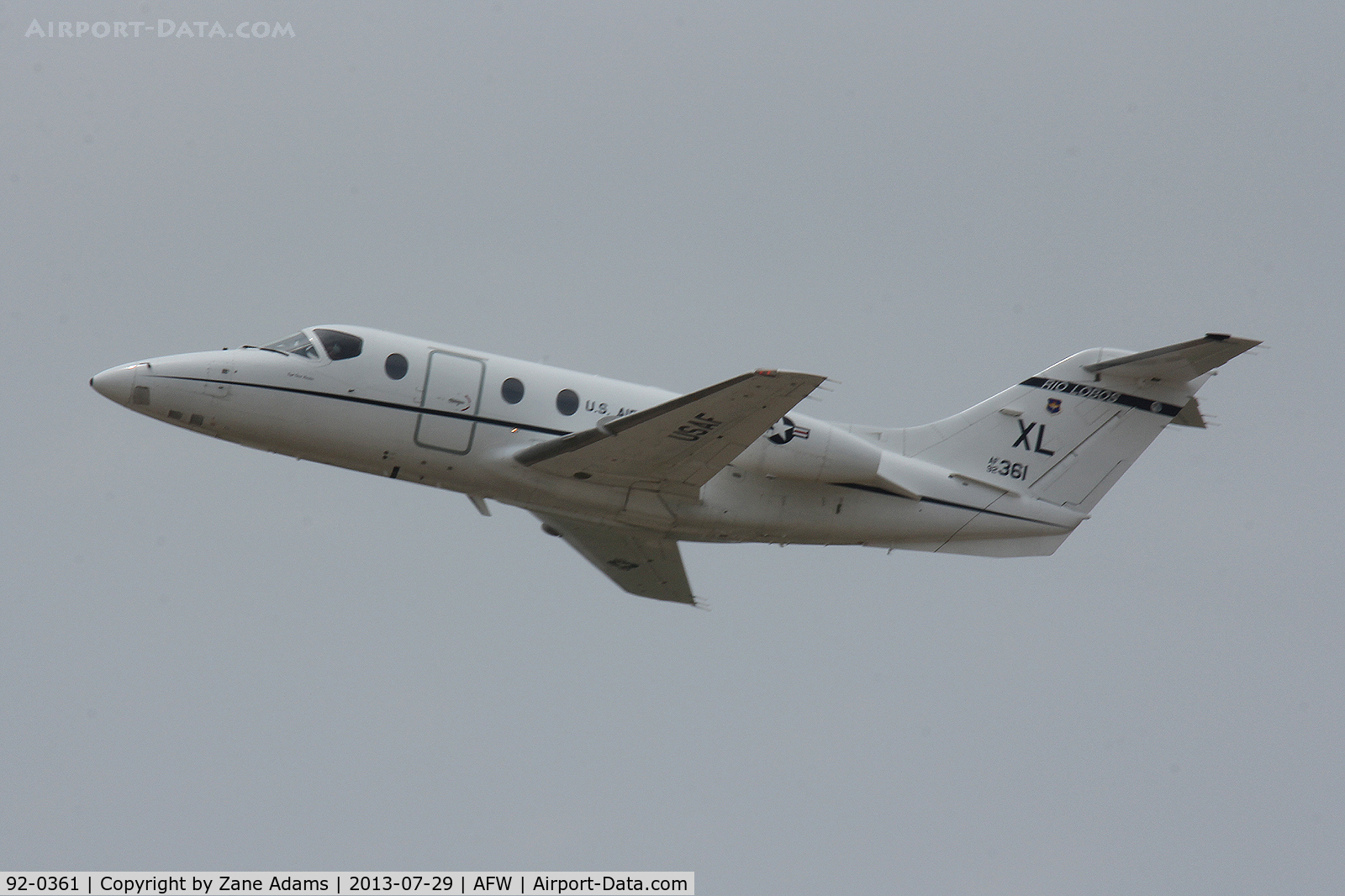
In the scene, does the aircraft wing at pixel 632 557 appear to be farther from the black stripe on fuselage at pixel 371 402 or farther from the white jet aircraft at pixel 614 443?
the black stripe on fuselage at pixel 371 402

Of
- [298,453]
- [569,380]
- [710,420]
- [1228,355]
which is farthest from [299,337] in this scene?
[1228,355]

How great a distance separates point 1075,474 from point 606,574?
798 cm

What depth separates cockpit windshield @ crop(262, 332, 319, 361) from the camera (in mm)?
18266

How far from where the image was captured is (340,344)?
18.3m

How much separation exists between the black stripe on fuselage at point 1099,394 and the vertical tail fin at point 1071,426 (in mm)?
14

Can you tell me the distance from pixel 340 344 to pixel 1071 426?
1155cm

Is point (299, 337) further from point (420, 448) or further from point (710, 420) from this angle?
point (710, 420)

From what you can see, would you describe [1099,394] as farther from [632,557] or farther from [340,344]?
A: [340,344]

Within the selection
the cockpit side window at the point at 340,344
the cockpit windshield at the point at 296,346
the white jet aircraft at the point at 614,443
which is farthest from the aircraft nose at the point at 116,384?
the cockpit side window at the point at 340,344

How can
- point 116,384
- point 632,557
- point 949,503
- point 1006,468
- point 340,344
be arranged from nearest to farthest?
1. point 116,384
2. point 340,344
3. point 949,503
4. point 1006,468
5. point 632,557

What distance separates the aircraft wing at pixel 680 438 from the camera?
16.3m

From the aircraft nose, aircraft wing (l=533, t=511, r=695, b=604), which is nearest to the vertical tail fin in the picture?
aircraft wing (l=533, t=511, r=695, b=604)

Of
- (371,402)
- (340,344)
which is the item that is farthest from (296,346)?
(371,402)

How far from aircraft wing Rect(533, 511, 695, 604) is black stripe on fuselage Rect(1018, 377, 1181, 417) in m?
6.60
